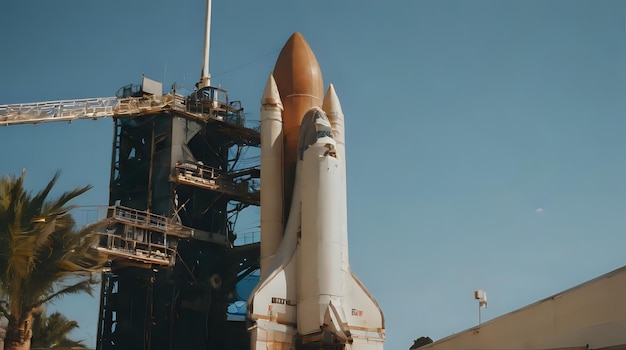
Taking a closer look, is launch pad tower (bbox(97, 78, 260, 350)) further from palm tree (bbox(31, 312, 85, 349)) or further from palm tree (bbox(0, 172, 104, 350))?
palm tree (bbox(0, 172, 104, 350))

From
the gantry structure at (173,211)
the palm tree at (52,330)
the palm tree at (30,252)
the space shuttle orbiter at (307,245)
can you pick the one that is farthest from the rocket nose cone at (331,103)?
the palm tree at (30,252)

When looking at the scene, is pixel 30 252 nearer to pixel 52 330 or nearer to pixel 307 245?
pixel 52 330

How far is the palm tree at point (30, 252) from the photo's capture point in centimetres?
1984

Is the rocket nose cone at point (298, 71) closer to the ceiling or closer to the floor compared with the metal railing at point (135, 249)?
closer to the ceiling

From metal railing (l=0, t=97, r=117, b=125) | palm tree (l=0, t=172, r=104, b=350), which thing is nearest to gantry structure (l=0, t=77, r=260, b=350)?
metal railing (l=0, t=97, r=117, b=125)

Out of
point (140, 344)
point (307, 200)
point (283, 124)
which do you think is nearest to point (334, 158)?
point (307, 200)

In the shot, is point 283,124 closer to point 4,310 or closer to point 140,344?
point 140,344

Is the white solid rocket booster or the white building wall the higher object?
the white solid rocket booster

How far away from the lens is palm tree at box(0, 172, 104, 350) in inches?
781

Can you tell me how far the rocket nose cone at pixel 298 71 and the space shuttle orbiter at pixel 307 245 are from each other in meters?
1.44

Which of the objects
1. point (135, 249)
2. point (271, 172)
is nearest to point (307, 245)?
point (271, 172)

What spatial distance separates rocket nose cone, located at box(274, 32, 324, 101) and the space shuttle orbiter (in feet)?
4.72

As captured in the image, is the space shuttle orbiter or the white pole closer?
the space shuttle orbiter

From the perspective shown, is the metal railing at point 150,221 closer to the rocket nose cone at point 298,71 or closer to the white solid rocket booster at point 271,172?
the white solid rocket booster at point 271,172
